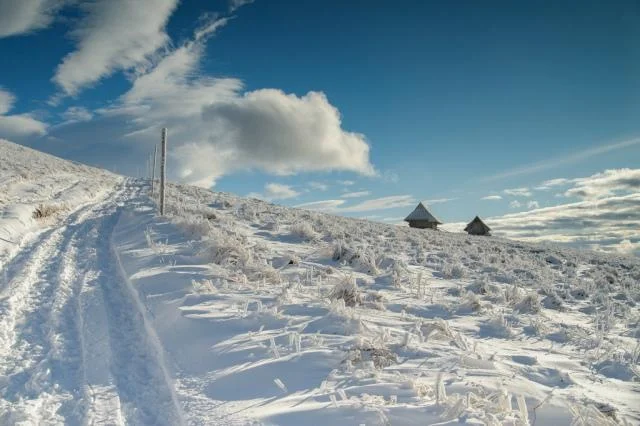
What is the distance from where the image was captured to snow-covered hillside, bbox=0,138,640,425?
3.68 metres

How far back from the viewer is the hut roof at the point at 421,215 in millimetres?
40969

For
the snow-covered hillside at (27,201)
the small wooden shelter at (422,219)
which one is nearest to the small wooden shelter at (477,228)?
the small wooden shelter at (422,219)

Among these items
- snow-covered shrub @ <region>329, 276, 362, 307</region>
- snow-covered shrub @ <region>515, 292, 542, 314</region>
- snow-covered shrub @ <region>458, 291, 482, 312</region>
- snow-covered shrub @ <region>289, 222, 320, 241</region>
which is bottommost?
snow-covered shrub @ <region>515, 292, 542, 314</region>

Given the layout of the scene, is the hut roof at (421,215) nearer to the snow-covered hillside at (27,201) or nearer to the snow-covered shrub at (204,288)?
the snow-covered hillside at (27,201)

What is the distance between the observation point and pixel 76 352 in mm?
4871

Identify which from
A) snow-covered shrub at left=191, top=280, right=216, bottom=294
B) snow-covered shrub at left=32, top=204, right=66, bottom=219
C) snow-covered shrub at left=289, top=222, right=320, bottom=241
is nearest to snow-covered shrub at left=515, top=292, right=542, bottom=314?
snow-covered shrub at left=191, top=280, right=216, bottom=294

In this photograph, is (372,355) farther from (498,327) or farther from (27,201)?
(27,201)

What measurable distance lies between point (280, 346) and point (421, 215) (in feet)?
126

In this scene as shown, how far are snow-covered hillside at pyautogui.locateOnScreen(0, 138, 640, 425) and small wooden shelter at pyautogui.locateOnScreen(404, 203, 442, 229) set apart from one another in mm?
29932

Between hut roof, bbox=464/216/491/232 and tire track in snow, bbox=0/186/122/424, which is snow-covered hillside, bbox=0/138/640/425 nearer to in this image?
tire track in snow, bbox=0/186/122/424

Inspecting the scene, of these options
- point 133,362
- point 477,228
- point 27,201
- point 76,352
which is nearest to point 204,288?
point 133,362

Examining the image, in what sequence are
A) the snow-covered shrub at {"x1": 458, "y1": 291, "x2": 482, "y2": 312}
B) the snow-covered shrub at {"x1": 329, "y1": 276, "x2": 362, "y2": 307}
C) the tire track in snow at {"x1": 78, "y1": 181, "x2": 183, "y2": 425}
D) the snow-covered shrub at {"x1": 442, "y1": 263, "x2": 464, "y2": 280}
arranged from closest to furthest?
the tire track in snow at {"x1": 78, "y1": 181, "x2": 183, "y2": 425}
the snow-covered shrub at {"x1": 329, "y1": 276, "x2": 362, "y2": 307}
the snow-covered shrub at {"x1": 458, "y1": 291, "x2": 482, "y2": 312}
the snow-covered shrub at {"x1": 442, "y1": 263, "x2": 464, "y2": 280}

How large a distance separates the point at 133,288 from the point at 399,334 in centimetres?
525

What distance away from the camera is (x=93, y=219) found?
16.6 meters
